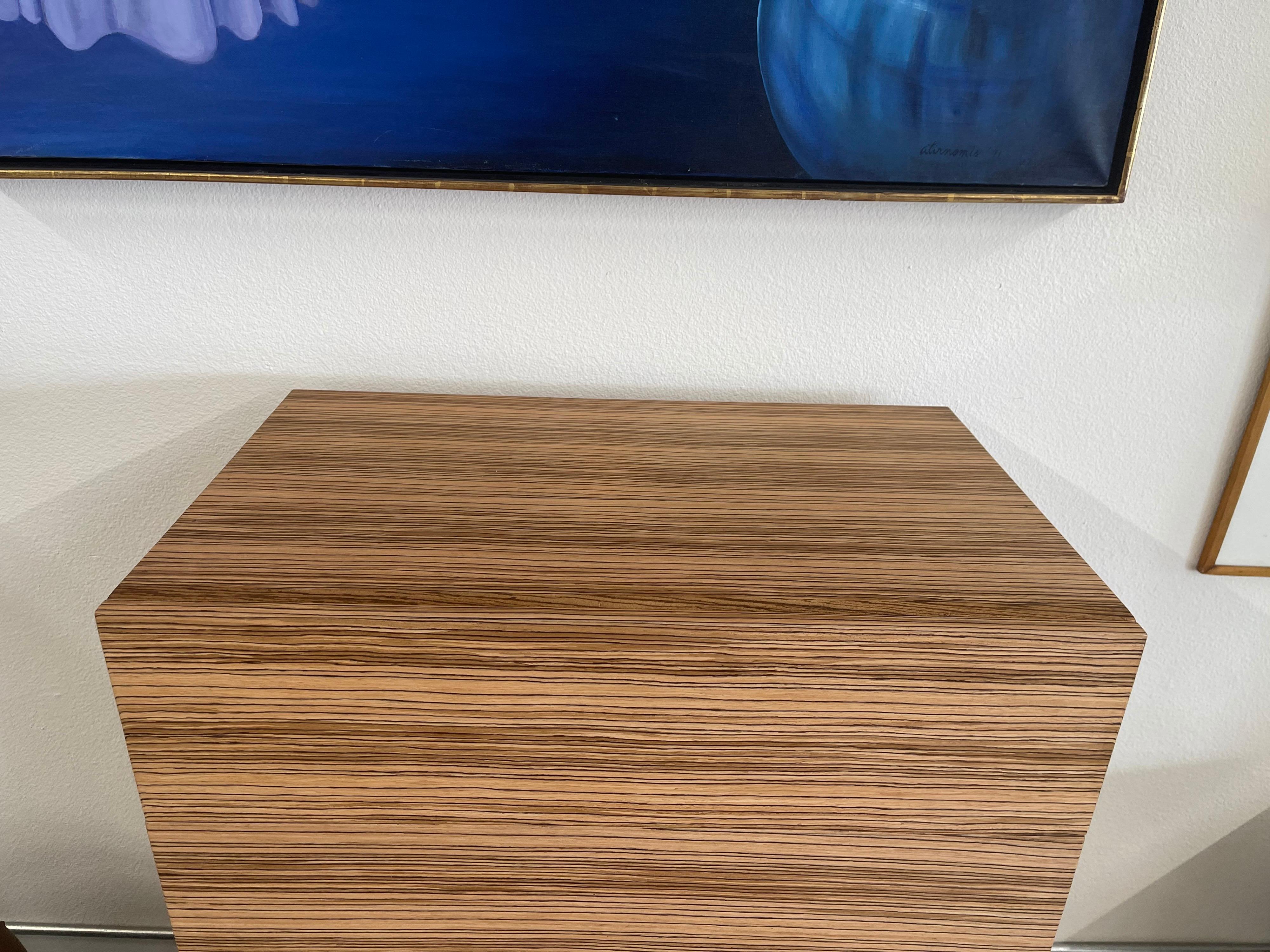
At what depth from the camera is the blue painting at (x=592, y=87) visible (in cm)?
75

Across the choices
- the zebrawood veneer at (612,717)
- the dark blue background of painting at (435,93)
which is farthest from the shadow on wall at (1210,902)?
the dark blue background of painting at (435,93)

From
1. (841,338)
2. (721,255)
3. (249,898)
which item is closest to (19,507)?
(249,898)

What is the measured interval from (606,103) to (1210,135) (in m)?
0.60

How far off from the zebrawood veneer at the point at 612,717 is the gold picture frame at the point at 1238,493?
18.2 inches

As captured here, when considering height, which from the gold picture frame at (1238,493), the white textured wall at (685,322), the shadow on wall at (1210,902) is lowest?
the shadow on wall at (1210,902)

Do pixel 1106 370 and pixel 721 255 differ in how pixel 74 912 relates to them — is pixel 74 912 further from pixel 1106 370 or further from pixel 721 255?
pixel 1106 370

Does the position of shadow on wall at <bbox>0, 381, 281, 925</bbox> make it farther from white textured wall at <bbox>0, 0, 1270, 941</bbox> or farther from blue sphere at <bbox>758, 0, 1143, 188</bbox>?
blue sphere at <bbox>758, 0, 1143, 188</bbox>

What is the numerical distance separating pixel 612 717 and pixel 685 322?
0.49 m

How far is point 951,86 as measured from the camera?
771 mm

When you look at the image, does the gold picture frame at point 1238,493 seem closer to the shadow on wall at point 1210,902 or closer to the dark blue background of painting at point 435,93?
the shadow on wall at point 1210,902

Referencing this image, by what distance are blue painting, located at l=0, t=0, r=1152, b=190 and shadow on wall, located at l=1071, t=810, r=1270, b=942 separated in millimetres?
949

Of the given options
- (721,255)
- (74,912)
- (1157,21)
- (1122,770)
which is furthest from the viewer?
(74,912)

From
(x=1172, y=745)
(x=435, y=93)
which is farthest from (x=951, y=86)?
(x=1172, y=745)

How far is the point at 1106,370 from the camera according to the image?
0.91 m
